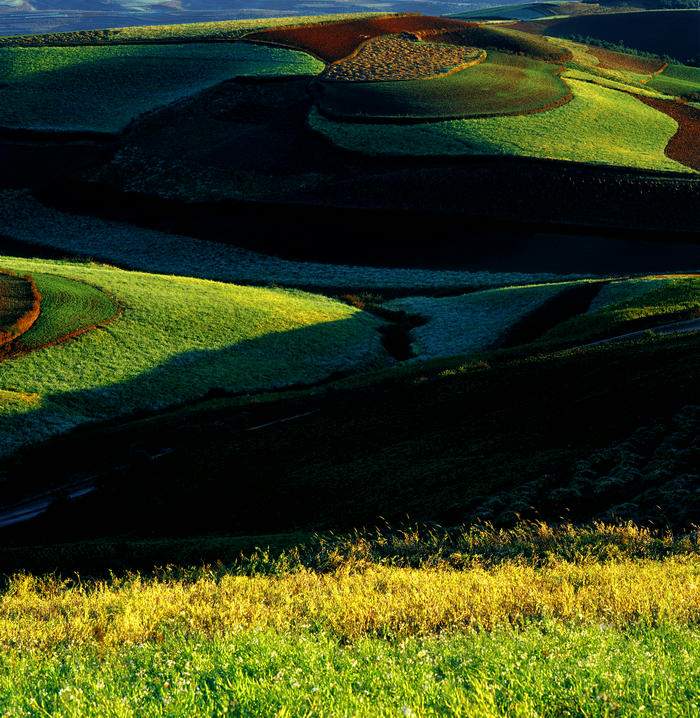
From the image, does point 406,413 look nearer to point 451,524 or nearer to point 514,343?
point 451,524

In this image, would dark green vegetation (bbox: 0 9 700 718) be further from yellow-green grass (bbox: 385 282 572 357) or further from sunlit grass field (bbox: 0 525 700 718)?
yellow-green grass (bbox: 385 282 572 357)

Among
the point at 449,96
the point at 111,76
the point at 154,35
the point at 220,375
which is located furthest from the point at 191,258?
the point at 154,35

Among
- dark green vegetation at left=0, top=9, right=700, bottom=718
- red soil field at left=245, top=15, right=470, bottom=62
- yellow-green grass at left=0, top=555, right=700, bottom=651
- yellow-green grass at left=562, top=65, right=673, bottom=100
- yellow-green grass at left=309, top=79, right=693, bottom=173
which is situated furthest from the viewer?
red soil field at left=245, top=15, right=470, bottom=62

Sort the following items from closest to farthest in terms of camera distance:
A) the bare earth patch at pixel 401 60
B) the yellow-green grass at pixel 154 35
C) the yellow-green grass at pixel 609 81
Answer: the bare earth patch at pixel 401 60 < the yellow-green grass at pixel 609 81 < the yellow-green grass at pixel 154 35

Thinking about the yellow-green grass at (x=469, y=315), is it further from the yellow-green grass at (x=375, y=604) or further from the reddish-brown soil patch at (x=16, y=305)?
the yellow-green grass at (x=375, y=604)

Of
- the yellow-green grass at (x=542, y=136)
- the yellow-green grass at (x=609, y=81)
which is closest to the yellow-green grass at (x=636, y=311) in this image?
the yellow-green grass at (x=542, y=136)

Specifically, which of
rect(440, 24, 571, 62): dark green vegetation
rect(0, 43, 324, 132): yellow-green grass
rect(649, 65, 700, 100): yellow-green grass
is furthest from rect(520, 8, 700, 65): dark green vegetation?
rect(0, 43, 324, 132): yellow-green grass
